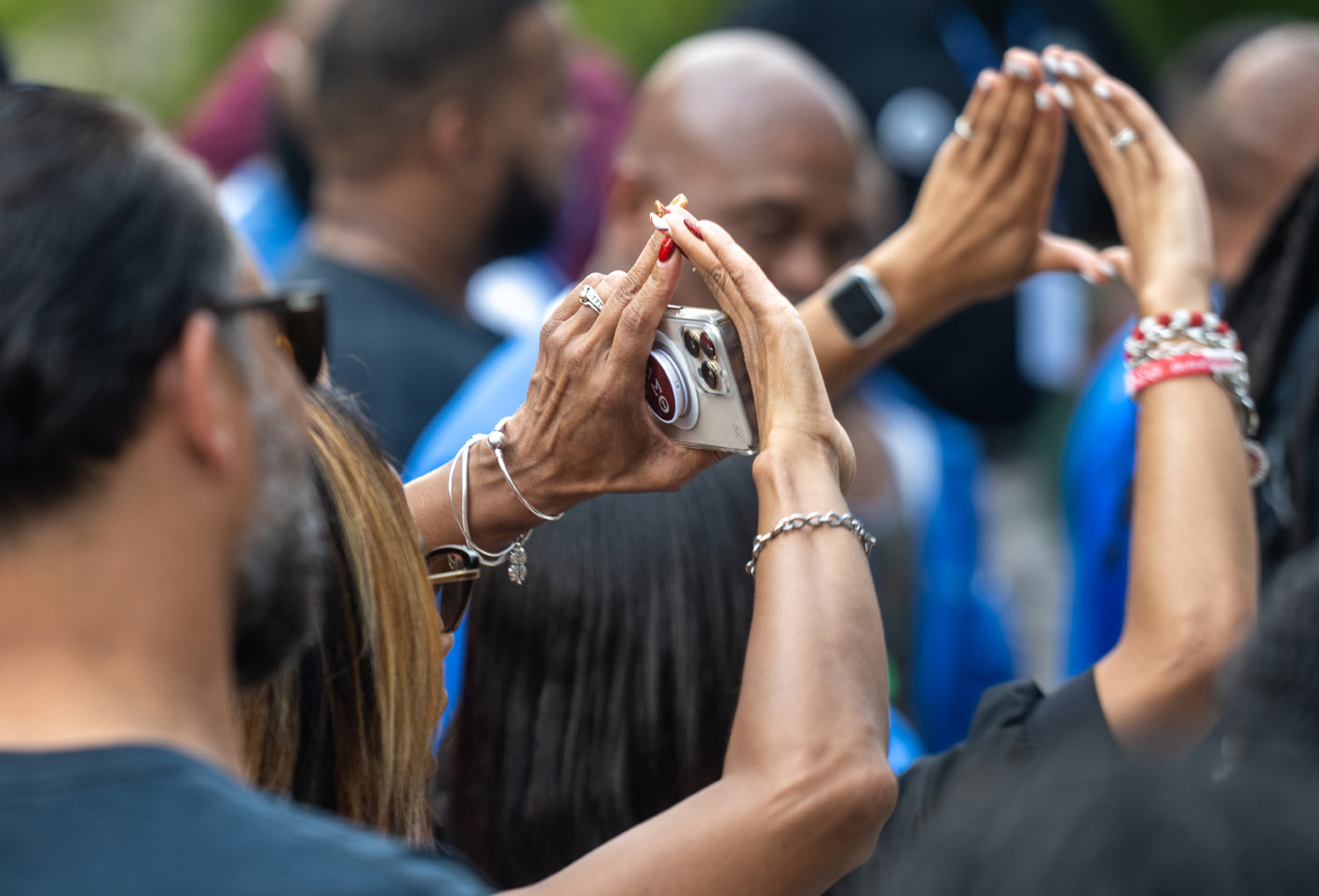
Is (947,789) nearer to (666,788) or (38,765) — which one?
(666,788)

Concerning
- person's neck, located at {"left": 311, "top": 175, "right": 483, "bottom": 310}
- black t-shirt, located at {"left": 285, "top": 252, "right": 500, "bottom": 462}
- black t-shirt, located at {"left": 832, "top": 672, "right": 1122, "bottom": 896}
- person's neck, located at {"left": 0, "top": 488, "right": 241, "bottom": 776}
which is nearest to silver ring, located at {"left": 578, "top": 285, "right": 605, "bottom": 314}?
person's neck, located at {"left": 0, "top": 488, "right": 241, "bottom": 776}

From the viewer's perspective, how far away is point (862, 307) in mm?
2100

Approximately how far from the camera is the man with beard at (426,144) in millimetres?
3375

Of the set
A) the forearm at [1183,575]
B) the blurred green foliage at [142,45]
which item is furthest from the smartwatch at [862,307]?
the blurred green foliage at [142,45]

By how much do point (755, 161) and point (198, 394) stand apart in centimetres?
205

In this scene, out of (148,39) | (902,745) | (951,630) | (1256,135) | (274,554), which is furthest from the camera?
(148,39)

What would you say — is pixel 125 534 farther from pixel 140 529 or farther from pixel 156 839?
pixel 156 839

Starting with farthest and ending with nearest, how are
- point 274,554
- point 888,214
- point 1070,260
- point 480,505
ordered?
point 888,214
point 1070,260
point 480,505
point 274,554

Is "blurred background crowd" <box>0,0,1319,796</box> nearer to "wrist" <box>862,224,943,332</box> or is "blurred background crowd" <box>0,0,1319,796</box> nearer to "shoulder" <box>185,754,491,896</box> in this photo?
"wrist" <box>862,224,943,332</box>

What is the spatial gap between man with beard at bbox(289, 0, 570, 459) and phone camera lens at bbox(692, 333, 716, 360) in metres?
1.83

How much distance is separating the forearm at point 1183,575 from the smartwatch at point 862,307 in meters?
0.48

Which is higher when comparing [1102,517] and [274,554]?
[274,554]

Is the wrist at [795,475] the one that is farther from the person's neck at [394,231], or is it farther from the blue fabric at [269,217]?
the blue fabric at [269,217]

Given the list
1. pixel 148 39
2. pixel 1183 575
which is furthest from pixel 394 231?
pixel 148 39
